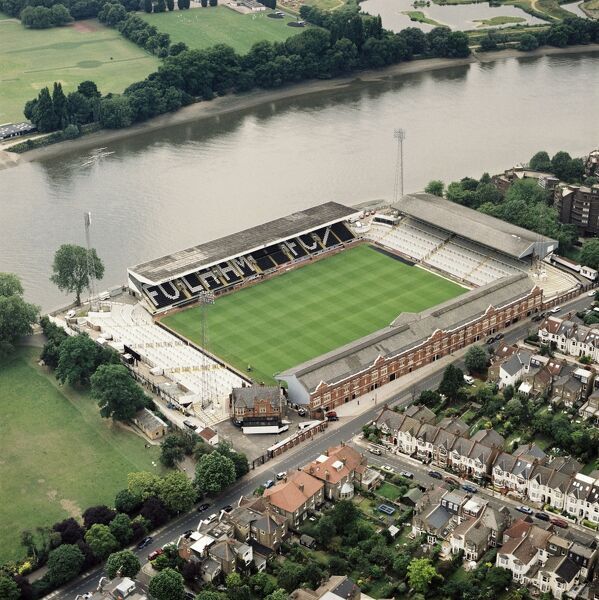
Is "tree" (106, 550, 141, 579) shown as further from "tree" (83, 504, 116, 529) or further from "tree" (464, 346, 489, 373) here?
"tree" (464, 346, 489, 373)

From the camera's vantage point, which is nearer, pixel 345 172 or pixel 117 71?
pixel 345 172

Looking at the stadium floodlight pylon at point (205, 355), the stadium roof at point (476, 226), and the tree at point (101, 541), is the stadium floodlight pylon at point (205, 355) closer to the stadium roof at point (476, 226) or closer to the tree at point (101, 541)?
the tree at point (101, 541)

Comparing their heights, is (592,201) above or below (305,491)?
above

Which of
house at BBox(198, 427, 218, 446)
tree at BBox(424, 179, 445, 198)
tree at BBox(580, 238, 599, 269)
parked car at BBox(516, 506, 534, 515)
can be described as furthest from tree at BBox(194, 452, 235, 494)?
tree at BBox(424, 179, 445, 198)

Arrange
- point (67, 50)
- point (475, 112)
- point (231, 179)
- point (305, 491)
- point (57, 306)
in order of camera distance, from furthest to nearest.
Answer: point (67, 50) → point (475, 112) → point (231, 179) → point (57, 306) → point (305, 491)

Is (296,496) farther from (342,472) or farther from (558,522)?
(558,522)

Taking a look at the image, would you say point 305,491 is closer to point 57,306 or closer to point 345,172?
point 57,306

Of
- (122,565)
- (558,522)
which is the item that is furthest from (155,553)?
(558,522)

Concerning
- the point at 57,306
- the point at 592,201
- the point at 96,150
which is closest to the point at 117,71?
the point at 96,150
